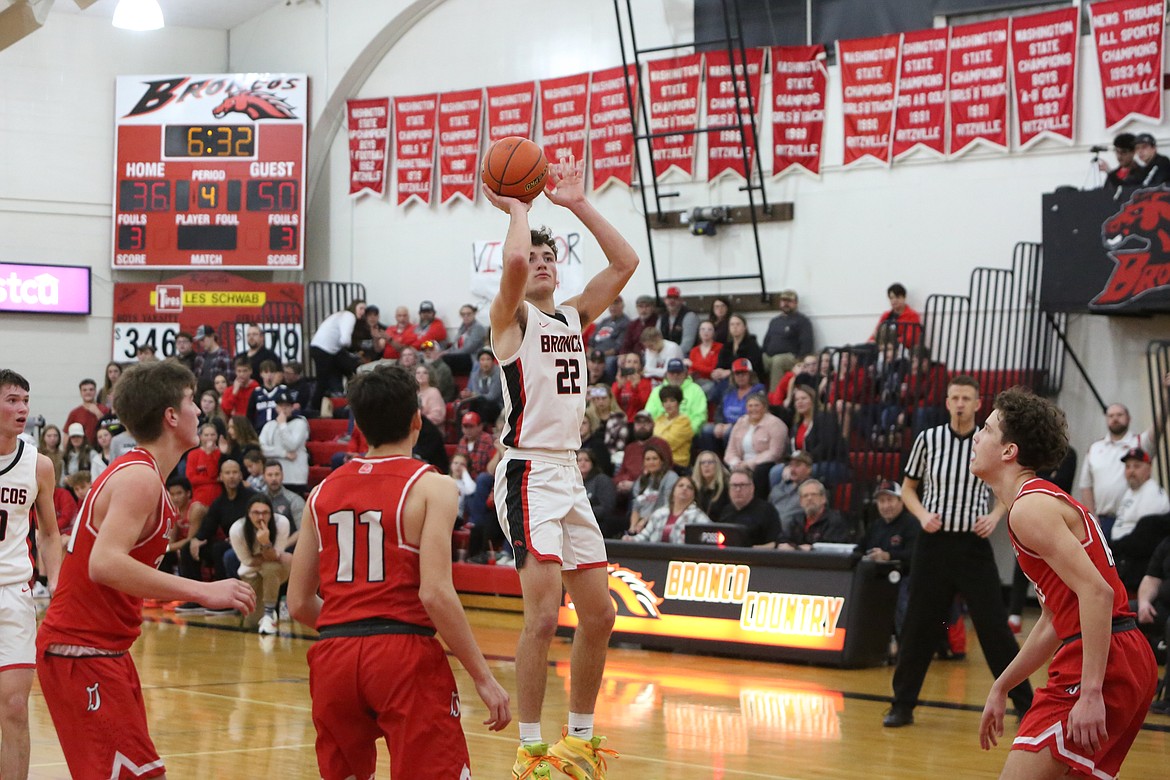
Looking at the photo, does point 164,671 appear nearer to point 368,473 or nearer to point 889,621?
point 889,621

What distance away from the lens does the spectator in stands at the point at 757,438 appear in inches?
482

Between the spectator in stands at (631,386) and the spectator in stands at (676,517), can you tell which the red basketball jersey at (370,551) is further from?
the spectator in stands at (631,386)

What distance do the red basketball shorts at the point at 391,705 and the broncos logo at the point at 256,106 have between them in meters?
17.0

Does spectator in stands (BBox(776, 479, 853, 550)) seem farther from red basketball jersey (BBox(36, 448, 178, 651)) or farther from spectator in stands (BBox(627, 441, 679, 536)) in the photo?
red basketball jersey (BBox(36, 448, 178, 651))

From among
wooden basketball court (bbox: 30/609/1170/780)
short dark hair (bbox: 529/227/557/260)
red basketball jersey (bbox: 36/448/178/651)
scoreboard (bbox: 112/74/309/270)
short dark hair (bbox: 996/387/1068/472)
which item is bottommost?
wooden basketball court (bbox: 30/609/1170/780)

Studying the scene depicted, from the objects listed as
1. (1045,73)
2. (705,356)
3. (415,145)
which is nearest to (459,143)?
(415,145)

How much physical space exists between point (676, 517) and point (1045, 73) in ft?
19.2

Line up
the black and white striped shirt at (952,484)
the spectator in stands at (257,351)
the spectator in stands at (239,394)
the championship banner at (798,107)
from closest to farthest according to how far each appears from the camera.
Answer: the black and white striped shirt at (952,484) → the championship banner at (798,107) → the spectator in stands at (239,394) → the spectator in stands at (257,351)

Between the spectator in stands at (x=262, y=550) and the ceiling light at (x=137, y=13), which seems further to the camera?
the ceiling light at (x=137, y=13)

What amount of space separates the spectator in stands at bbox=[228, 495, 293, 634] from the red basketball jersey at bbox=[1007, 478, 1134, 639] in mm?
8772

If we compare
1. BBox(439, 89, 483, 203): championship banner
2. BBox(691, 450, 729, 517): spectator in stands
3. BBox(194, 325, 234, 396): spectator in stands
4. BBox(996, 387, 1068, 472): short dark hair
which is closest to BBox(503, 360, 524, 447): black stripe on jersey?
BBox(996, 387, 1068, 472): short dark hair

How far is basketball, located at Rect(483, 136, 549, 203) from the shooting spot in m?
5.18

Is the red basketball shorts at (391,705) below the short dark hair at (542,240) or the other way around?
below

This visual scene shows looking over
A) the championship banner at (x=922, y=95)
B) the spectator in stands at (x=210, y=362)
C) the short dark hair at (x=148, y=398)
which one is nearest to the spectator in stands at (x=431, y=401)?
the spectator in stands at (x=210, y=362)
